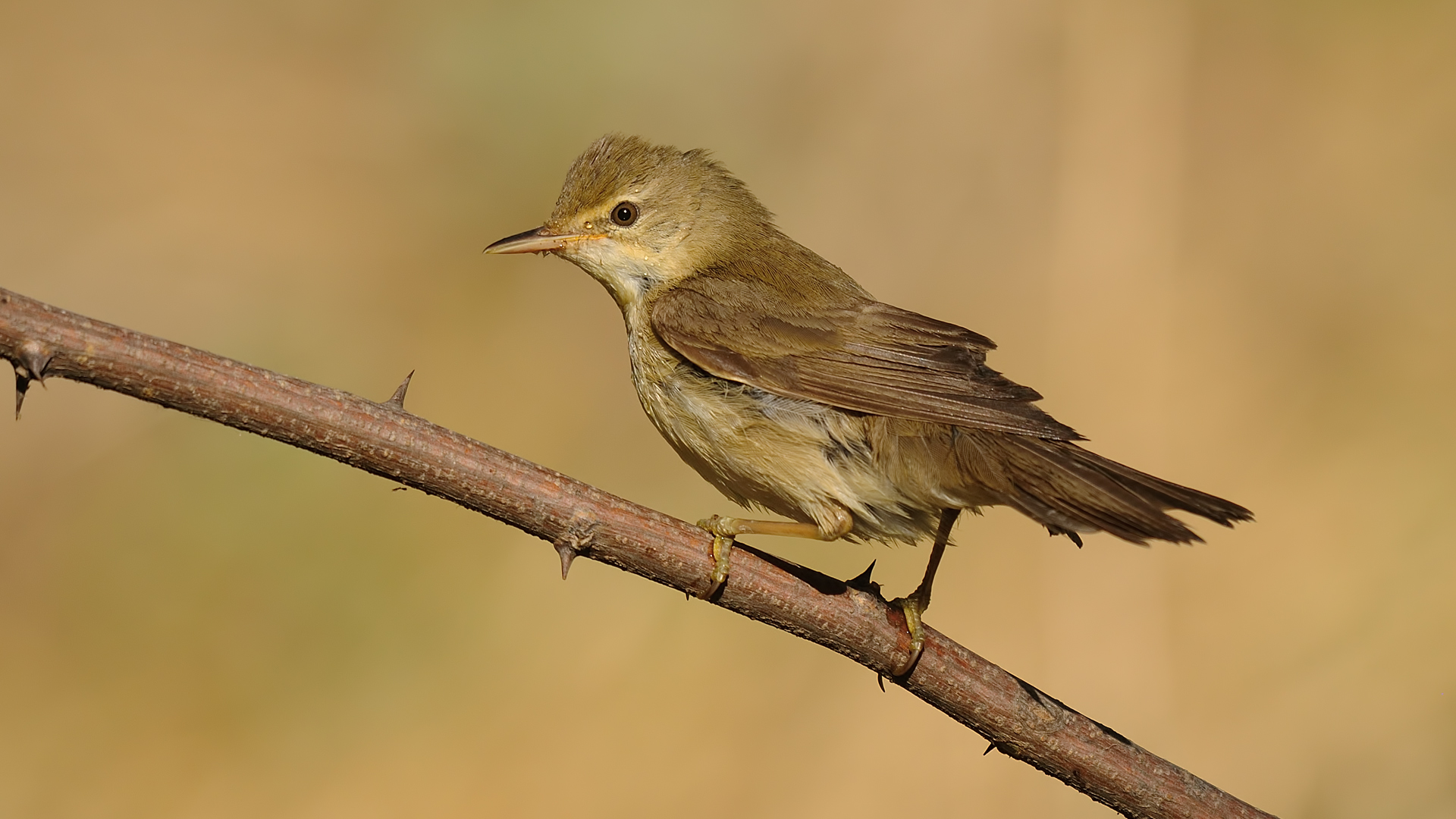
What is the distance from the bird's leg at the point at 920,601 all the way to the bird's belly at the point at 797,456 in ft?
0.19

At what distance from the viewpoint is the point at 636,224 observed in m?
4.60

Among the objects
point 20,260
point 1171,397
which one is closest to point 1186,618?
point 1171,397

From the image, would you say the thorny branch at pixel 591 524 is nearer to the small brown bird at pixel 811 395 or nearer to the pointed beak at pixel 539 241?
the small brown bird at pixel 811 395

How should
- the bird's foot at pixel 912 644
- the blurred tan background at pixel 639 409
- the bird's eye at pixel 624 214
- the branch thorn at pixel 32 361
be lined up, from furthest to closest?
the blurred tan background at pixel 639 409 → the bird's eye at pixel 624 214 → the bird's foot at pixel 912 644 → the branch thorn at pixel 32 361

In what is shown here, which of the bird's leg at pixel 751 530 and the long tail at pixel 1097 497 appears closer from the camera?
the long tail at pixel 1097 497

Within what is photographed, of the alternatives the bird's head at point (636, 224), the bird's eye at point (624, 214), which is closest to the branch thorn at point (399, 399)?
the bird's head at point (636, 224)

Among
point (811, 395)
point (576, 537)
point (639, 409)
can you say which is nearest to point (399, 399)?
point (576, 537)

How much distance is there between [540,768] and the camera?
5.82 metres

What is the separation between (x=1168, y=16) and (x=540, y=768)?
5760 mm

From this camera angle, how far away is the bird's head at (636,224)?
178 inches

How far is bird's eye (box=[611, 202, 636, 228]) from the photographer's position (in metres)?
4.60

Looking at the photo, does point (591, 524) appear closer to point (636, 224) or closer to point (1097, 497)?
point (1097, 497)

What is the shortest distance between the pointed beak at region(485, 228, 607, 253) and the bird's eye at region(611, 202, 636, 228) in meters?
0.08

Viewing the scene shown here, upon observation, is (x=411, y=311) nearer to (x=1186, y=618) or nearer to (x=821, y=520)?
(x=821, y=520)
